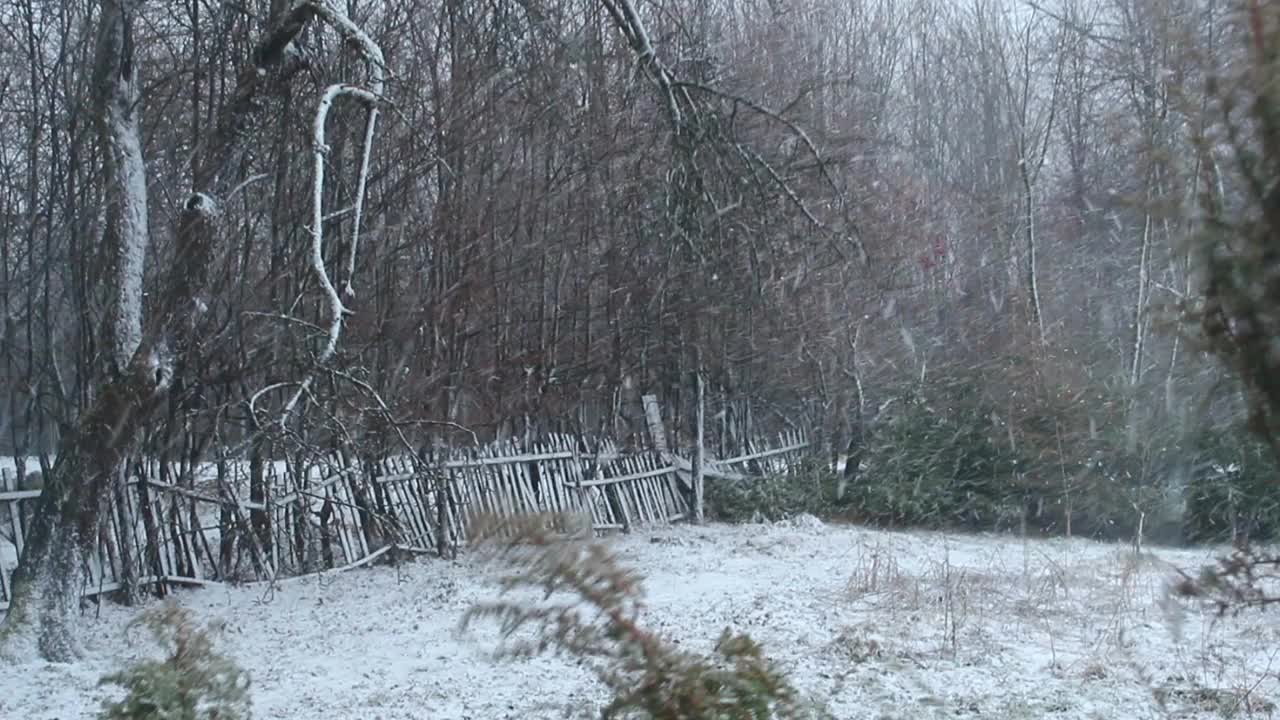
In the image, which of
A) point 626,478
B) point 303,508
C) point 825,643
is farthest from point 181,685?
point 626,478

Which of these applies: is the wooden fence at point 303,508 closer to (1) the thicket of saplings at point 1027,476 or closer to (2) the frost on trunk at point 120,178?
(2) the frost on trunk at point 120,178

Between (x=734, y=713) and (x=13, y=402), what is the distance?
785 cm

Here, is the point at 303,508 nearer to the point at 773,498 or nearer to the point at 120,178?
the point at 120,178

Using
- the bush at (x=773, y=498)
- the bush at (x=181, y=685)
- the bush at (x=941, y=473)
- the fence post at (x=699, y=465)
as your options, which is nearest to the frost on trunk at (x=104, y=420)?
the bush at (x=181, y=685)

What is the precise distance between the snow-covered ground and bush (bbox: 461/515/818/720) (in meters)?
1.11

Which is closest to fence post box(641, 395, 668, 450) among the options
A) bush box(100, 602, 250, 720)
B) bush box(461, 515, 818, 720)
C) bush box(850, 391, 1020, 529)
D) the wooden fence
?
the wooden fence

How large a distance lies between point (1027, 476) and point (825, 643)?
692cm

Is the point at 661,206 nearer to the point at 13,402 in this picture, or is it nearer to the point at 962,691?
the point at 13,402

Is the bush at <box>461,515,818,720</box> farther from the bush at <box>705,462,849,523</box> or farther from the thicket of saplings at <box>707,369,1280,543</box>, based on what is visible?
the bush at <box>705,462,849,523</box>

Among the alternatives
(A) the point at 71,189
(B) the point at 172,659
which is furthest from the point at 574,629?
(A) the point at 71,189

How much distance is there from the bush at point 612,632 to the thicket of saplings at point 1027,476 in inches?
348

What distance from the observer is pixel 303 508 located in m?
9.02

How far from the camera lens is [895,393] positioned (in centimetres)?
1466

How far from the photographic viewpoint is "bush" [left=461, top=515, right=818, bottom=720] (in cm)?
260
